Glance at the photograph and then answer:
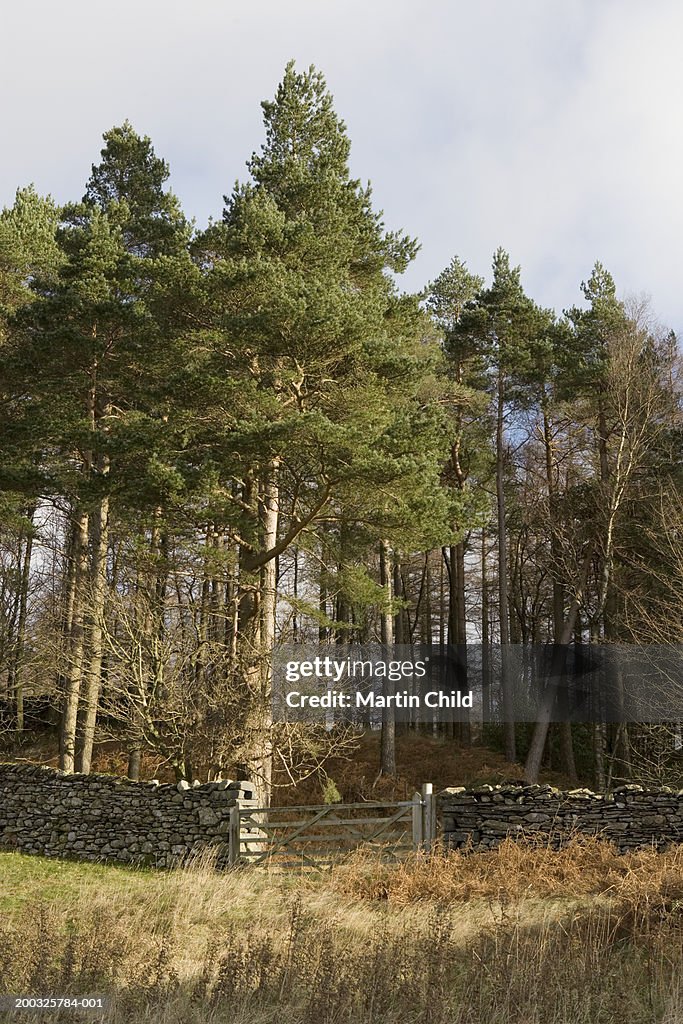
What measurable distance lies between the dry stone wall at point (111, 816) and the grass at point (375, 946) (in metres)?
2.48

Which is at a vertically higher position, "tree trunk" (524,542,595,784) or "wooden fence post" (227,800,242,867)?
"tree trunk" (524,542,595,784)

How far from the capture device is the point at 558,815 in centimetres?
1387

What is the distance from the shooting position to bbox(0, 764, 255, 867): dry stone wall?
14281 millimetres

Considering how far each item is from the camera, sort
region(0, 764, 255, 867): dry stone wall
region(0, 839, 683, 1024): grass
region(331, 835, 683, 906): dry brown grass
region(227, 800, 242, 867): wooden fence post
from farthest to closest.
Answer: region(0, 764, 255, 867): dry stone wall
region(227, 800, 242, 867): wooden fence post
region(331, 835, 683, 906): dry brown grass
region(0, 839, 683, 1024): grass

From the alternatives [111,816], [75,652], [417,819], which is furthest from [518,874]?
[75,652]

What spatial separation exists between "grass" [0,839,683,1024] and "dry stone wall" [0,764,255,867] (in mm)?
2477

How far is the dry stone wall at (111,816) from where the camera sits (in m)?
14.3

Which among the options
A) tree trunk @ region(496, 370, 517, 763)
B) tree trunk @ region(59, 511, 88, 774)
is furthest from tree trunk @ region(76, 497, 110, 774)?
tree trunk @ region(496, 370, 517, 763)

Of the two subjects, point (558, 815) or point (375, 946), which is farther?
point (558, 815)

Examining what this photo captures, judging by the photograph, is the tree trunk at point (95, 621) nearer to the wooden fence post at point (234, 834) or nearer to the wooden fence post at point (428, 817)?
the wooden fence post at point (234, 834)

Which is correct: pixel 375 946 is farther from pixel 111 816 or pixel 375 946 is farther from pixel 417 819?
pixel 111 816

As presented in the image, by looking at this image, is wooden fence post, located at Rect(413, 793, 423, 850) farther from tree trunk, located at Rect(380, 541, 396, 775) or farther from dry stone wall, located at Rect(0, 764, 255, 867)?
tree trunk, located at Rect(380, 541, 396, 775)

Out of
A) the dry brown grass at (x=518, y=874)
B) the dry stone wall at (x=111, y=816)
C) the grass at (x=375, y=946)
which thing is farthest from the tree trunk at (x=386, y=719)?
the grass at (x=375, y=946)

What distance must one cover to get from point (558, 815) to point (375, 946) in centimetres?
765
